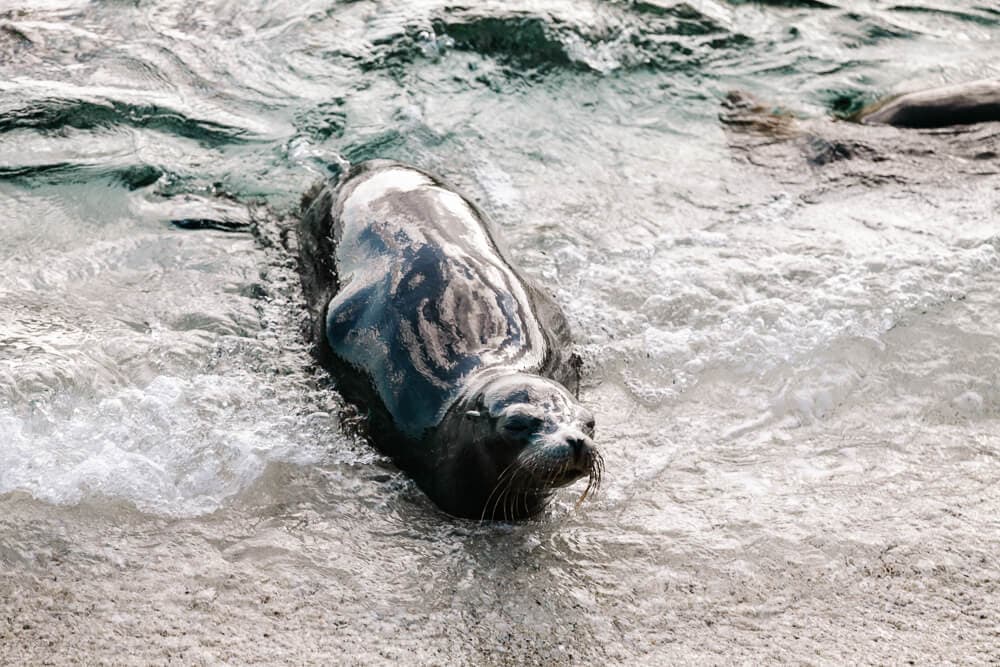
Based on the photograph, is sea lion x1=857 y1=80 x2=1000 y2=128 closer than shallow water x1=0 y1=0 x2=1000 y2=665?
No

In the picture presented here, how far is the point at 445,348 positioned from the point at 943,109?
170 inches

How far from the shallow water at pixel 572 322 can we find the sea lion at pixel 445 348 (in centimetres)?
15

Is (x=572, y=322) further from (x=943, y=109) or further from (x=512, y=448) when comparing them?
(x=943, y=109)

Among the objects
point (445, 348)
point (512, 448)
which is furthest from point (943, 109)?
point (512, 448)

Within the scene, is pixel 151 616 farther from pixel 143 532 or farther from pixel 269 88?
pixel 269 88

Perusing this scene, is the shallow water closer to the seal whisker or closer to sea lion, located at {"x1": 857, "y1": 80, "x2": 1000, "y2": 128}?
the seal whisker

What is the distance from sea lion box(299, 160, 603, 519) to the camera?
14.2 ft

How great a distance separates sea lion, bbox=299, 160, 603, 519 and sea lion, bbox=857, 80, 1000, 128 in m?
3.21

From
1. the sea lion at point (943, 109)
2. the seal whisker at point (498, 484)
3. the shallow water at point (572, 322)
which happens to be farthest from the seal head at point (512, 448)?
the sea lion at point (943, 109)

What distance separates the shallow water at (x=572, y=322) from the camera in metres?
3.92

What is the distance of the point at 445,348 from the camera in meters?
4.90

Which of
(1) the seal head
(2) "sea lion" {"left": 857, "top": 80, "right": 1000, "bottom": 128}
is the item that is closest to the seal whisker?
(1) the seal head

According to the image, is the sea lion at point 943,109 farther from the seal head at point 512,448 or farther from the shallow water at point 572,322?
the seal head at point 512,448

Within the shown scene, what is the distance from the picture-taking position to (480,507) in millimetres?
4496
